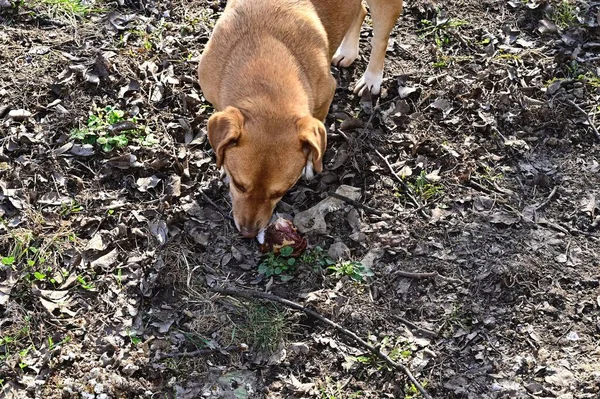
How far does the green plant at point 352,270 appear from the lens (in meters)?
4.82

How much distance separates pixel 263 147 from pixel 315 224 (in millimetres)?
1031

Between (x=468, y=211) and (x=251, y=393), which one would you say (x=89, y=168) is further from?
(x=468, y=211)

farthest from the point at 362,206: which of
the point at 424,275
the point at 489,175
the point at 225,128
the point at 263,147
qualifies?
the point at 225,128

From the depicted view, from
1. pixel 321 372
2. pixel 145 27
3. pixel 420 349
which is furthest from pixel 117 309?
pixel 145 27

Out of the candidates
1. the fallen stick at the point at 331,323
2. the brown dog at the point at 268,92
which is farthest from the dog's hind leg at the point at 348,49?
the fallen stick at the point at 331,323

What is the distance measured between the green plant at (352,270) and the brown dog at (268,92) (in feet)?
2.14

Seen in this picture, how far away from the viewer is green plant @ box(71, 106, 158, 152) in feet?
17.5

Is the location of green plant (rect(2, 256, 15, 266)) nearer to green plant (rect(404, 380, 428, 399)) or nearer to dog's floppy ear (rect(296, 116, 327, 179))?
dog's floppy ear (rect(296, 116, 327, 179))

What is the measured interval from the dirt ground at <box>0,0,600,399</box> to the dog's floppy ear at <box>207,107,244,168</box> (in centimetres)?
92

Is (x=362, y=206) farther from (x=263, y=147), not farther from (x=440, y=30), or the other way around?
(x=440, y=30)

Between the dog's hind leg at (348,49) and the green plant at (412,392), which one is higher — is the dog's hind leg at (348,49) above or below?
above

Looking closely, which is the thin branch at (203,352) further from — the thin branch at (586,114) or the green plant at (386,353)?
the thin branch at (586,114)

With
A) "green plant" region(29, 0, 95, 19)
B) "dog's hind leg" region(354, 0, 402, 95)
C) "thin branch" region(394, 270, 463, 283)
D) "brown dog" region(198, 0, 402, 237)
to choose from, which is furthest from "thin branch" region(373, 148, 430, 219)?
"green plant" region(29, 0, 95, 19)

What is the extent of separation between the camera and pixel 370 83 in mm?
Answer: 5949
